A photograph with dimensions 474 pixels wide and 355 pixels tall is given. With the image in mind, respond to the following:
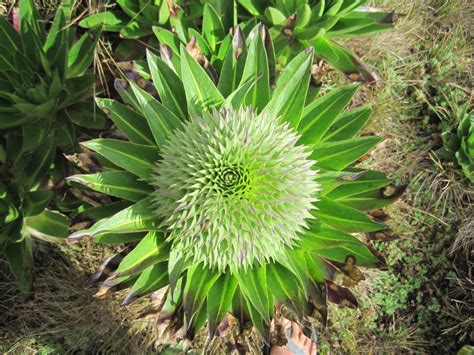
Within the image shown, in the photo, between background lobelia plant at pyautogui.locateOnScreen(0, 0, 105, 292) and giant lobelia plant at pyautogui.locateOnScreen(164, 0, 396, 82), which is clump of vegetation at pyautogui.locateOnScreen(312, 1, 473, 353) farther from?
background lobelia plant at pyautogui.locateOnScreen(0, 0, 105, 292)

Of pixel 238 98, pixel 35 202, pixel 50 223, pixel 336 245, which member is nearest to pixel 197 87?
pixel 238 98

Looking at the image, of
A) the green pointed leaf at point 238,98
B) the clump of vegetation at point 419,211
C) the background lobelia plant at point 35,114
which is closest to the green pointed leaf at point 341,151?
the green pointed leaf at point 238,98

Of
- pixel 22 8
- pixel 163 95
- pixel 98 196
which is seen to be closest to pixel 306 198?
pixel 163 95

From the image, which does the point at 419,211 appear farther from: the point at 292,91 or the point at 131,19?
the point at 131,19

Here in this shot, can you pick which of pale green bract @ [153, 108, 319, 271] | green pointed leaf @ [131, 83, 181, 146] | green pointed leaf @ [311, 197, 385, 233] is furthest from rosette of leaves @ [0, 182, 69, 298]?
green pointed leaf @ [311, 197, 385, 233]

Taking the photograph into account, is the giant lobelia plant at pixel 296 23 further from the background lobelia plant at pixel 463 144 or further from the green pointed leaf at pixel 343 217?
the background lobelia plant at pixel 463 144

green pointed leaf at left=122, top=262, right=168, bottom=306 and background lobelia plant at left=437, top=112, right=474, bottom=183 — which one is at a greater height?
background lobelia plant at left=437, top=112, right=474, bottom=183
